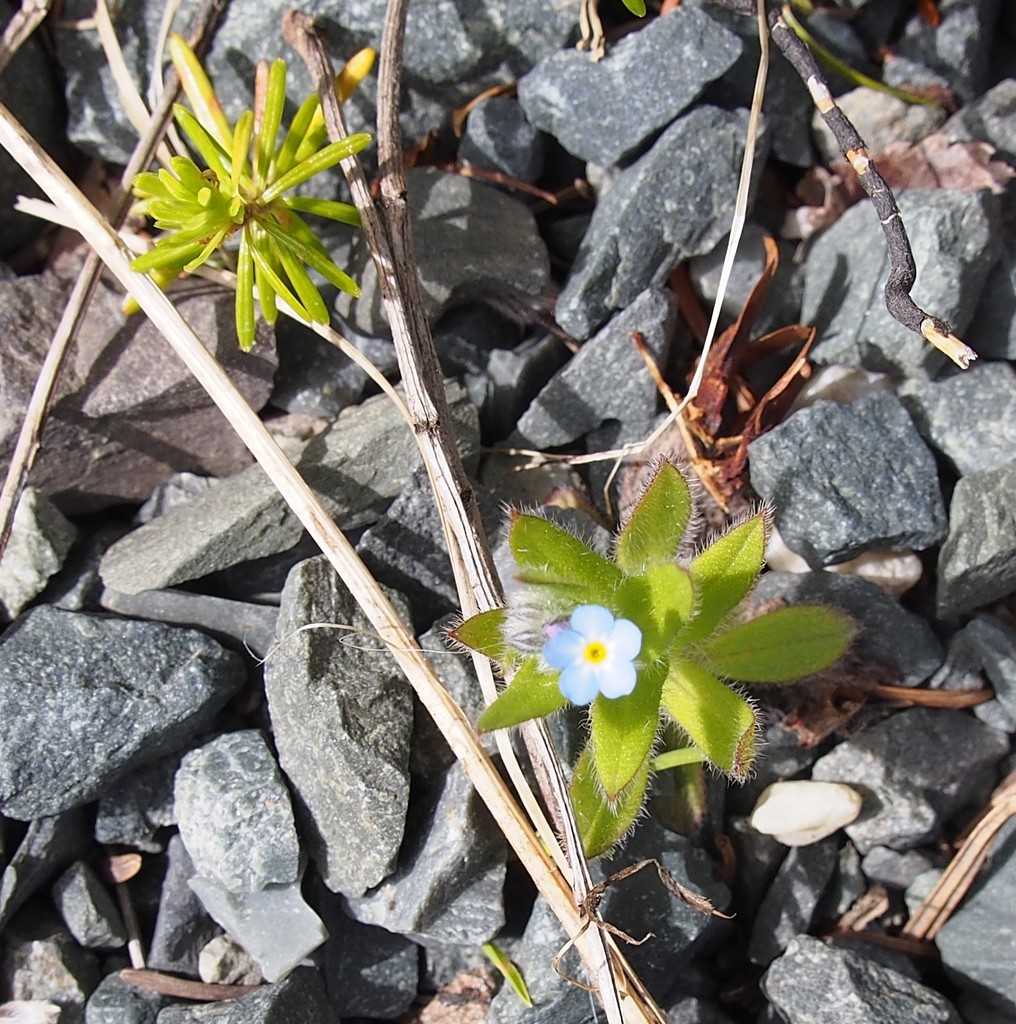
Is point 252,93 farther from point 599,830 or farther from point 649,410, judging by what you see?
point 599,830

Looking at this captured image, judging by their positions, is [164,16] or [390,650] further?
[164,16]

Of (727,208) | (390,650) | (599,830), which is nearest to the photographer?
(599,830)

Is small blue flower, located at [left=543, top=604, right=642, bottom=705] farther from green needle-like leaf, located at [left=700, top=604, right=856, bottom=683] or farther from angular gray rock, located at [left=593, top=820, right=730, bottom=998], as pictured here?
angular gray rock, located at [left=593, top=820, right=730, bottom=998]

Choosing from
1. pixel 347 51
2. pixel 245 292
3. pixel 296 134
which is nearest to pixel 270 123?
Answer: pixel 296 134

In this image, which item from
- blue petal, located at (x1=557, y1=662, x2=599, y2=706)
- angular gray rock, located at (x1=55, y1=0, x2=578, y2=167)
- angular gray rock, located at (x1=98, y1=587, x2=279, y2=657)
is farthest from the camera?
angular gray rock, located at (x1=55, y1=0, x2=578, y2=167)

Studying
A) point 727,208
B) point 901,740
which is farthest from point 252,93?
point 901,740

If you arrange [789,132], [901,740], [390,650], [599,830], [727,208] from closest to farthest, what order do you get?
1. [599,830]
2. [390,650]
3. [901,740]
4. [727,208]
5. [789,132]

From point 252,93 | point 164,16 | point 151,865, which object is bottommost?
point 151,865

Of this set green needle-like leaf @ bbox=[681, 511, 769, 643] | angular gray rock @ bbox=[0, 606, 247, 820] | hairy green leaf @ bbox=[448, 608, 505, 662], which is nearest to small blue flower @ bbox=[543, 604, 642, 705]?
hairy green leaf @ bbox=[448, 608, 505, 662]
